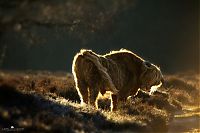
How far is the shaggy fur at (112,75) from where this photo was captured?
624 inches

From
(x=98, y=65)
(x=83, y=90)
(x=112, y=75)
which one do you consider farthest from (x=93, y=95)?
(x=112, y=75)

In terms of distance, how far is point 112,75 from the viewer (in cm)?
1692

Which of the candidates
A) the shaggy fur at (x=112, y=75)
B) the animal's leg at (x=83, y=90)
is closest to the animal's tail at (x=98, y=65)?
the shaggy fur at (x=112, y=75)

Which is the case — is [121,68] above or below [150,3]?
below

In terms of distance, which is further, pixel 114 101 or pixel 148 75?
pixel 148 75

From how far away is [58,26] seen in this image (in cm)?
1262

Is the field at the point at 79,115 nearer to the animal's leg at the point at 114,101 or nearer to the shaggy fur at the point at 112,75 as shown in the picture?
the animal's leg at the point at 114,101

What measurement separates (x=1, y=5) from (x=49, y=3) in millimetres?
1083

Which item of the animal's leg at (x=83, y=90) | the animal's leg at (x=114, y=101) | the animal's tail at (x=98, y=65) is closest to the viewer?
the animal's tail at (x=98, y=65)

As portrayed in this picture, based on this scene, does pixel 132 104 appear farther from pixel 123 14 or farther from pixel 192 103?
pixel 123 14

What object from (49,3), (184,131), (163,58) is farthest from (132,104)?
(163,58)

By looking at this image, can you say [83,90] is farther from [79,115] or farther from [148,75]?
[148,75]

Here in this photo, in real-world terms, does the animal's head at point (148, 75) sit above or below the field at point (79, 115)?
above

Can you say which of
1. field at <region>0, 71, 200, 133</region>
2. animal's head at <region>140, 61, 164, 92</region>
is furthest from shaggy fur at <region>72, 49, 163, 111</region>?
field at <region>0, 71, 200, 133</region>
